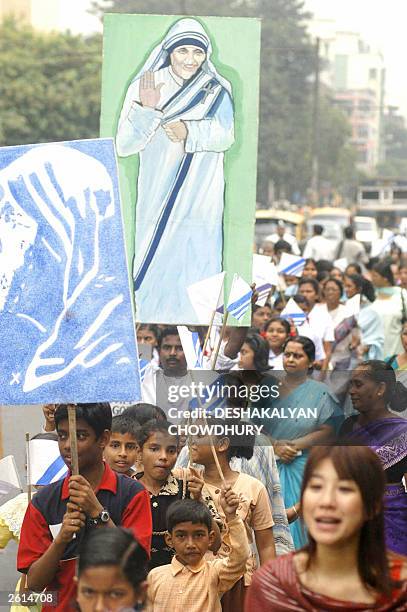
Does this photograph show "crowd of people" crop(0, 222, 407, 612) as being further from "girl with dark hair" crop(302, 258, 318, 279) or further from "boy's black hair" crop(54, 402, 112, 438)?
"girl with dark hair" crop(302, 258, 318, 279)

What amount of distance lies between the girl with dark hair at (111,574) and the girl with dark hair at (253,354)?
4324 millimetres

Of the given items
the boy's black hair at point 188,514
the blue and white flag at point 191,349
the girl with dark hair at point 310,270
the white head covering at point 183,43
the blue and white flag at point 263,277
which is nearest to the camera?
the boy's black hair at point 188,514

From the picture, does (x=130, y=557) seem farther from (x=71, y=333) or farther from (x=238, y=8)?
(x=238, y=8)

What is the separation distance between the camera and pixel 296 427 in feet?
20.2

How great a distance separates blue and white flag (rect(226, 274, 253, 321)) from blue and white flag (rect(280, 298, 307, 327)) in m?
2.56

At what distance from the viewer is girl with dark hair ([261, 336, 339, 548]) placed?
610 cm

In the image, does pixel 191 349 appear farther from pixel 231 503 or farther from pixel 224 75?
pixel 224 75

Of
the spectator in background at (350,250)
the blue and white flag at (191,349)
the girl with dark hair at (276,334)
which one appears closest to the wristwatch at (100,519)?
the blue and white flag at (191,349)

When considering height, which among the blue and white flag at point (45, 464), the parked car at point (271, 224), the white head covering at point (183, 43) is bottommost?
the parked car at point (271, 224)

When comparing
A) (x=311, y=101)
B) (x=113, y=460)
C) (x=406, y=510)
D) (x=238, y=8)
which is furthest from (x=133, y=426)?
(x=311, y=101)

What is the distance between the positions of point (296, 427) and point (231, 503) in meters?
0.92

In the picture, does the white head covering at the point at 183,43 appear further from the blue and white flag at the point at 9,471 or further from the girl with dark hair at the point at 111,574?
the girl with dark hair at the point at 111,574

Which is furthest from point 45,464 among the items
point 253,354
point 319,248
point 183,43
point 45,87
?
point 45,87

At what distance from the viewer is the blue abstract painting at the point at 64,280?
499cm
